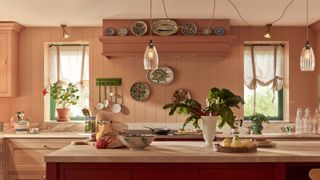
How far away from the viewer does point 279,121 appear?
5996 millimetres

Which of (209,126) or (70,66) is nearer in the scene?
(209,126)

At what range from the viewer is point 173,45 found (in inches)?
218

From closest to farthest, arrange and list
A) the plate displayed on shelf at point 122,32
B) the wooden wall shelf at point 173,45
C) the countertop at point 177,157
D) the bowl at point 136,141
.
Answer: the countertop at point 177,157
the bowl at point 136,141
the wooden wall shelf at point 173,45
the plate displayed on shelf at point 122,32

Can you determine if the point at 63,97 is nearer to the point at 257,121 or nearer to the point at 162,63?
the point at 162,63

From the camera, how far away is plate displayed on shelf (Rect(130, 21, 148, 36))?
5.61m

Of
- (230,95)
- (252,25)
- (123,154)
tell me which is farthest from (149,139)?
(252,25)

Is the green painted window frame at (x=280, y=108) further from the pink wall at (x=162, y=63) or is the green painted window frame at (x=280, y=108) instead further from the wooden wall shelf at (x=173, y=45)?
the wooden wall shelf at (x=173, y=45)

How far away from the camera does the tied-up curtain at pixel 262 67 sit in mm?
6043

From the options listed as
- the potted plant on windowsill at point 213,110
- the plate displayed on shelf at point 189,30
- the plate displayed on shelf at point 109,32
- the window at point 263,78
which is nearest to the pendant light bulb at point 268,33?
the window at point 263,78

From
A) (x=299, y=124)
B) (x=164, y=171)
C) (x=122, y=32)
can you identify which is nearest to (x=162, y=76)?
(x=122, y=32)

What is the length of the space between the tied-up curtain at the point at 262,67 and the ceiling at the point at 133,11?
16.3 inches

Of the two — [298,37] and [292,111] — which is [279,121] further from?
[298,37]

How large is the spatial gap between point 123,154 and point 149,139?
0.34 metres

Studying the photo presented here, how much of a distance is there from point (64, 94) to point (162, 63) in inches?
54.5
